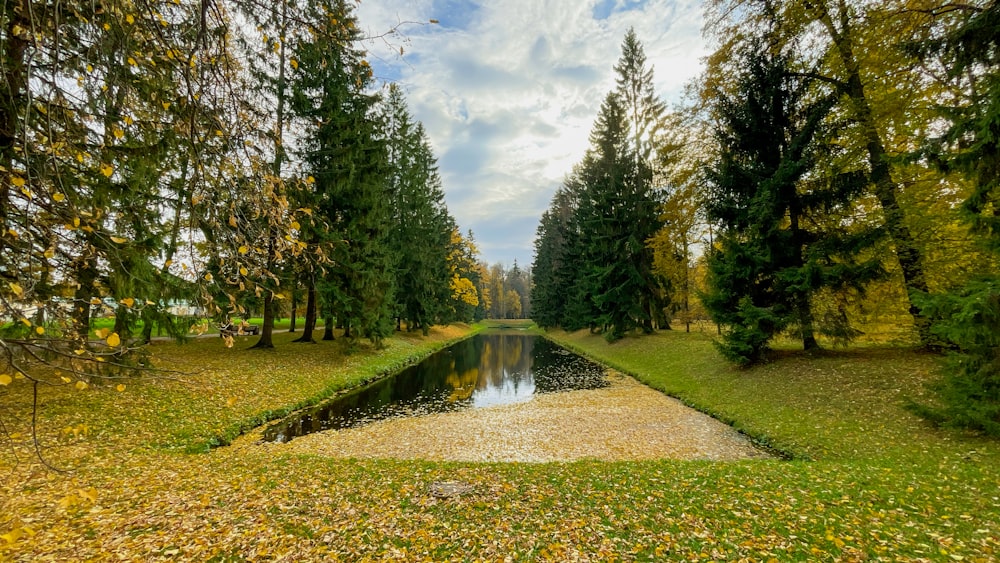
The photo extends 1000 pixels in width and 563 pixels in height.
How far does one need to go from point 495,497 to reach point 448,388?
10.3 m

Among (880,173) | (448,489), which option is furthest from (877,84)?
(448,489)

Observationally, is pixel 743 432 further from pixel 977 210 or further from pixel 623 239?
pixel 623 239

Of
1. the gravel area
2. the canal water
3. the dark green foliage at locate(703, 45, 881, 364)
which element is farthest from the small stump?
the dark green foliage at locate(703, 45, 881, 364)

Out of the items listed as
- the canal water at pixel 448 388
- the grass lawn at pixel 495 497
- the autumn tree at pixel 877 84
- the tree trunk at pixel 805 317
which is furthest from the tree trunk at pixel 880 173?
the canal water at pixel 448 388

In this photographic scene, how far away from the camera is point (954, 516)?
14.3 ft

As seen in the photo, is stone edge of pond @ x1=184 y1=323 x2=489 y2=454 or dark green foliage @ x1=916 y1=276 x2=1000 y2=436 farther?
stone edge of pond @ x1=184 y1=323 x2=489 y2=454

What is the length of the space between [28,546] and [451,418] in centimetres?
790

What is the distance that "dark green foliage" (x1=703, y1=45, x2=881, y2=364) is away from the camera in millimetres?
11039

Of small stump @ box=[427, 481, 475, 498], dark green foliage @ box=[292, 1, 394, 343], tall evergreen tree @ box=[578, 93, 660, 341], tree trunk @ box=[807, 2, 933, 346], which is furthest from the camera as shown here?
tall evergreen tree @ box=[578, 93, 660, 341]

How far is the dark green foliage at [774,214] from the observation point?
36.2 feet

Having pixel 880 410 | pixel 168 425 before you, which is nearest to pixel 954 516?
pixel 880 410

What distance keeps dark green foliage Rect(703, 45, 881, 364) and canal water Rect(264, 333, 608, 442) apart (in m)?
5.83

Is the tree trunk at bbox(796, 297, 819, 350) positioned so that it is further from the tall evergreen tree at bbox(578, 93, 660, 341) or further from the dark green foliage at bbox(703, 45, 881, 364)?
the tall evergreen tree at bbox(578, 93, 660, 341)

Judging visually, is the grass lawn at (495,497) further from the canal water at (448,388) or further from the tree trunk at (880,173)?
the tree trunk at (880,173)
